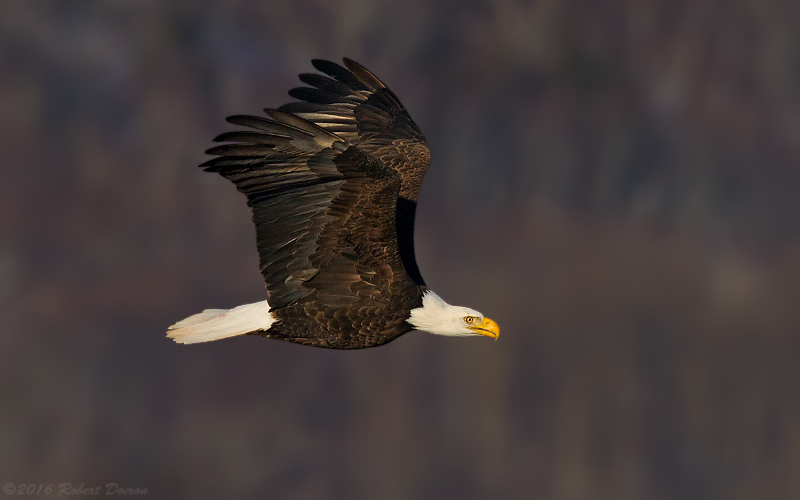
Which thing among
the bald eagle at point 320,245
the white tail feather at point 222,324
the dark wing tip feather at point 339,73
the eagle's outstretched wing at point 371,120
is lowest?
the white tail feather at point 222,324

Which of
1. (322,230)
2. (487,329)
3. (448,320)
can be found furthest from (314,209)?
(487,329)

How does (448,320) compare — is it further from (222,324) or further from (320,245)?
(222,324)

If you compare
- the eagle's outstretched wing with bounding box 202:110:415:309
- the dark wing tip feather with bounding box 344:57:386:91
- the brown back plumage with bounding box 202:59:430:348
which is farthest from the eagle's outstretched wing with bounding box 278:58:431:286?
the eagle's outstretched wing with bounding box 202:110:415:309

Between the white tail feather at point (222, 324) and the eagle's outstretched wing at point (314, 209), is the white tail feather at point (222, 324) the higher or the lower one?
the lower one

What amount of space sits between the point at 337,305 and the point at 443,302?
142 centimetres

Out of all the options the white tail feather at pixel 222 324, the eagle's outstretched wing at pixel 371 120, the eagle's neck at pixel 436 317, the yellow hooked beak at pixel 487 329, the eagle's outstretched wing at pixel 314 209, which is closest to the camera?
the eagle's outstretched wing at pixel 314 209

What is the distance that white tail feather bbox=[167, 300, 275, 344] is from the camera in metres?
12.8

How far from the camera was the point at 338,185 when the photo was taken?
11.8m

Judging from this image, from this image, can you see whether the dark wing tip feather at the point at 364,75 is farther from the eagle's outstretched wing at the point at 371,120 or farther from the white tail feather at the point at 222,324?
the white tail feather at the point at 222,324

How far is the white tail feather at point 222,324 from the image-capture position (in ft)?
42.0

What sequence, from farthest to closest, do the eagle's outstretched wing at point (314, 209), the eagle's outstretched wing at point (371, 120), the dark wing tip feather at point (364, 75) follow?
the dark wing tip feather at point (364, 75) < the eagle's outstretched wing at point (371, 120) < the eagle's outstretched wing at point (314, 209)

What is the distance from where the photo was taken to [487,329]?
13.3 metres

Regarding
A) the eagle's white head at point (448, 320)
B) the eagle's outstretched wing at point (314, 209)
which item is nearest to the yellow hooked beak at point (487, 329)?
the eagle's white head at point (448, 320)

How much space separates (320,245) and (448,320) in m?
1.96
